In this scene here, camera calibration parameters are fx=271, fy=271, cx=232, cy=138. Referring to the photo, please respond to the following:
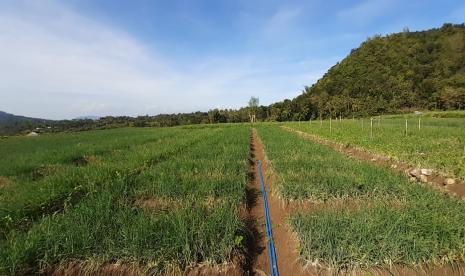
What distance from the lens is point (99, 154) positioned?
39.5 feet

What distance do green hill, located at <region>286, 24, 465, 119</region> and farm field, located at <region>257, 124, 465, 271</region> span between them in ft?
186

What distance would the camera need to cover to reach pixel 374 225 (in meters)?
3.30

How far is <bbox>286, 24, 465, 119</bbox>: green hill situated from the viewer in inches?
2169

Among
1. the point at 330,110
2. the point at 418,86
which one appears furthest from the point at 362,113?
the point at 418,86

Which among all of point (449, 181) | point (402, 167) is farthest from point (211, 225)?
point (402, 167)

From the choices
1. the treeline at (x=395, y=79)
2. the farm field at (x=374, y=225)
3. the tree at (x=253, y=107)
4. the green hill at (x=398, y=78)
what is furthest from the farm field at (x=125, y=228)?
the tree at (x=253, y=107)

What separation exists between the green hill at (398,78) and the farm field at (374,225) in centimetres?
5658

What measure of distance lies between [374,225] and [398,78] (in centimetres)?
6556

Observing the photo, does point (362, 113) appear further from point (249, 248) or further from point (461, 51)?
point (249, 248)

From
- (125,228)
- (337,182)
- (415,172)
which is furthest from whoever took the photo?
(415,172)

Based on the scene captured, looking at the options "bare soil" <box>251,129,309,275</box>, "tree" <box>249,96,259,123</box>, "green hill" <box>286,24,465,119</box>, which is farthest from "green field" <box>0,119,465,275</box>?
"tree" <box>249,96,259,123</box>

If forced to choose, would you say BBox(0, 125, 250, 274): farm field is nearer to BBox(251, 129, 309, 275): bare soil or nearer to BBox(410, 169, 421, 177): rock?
BBox(251, 129, 309, 275): bare soil

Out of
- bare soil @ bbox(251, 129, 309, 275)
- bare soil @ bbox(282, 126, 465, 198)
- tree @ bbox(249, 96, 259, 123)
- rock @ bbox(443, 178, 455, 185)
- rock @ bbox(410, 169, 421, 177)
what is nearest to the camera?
bare soil @ bbox(251, 129, 309, 275)

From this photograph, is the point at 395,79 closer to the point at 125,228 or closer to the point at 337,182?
the point at 337,182
